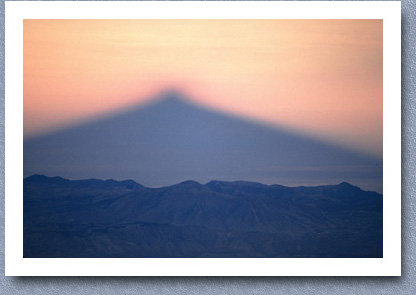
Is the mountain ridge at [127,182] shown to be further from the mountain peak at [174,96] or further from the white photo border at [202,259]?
the mountain peak at [174,96]

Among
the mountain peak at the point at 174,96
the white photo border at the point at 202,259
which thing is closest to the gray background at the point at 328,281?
the white photo border at the point at 202,259

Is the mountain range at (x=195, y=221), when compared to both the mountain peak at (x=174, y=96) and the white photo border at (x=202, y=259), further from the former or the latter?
the mountain peak at (x=174, y=96)

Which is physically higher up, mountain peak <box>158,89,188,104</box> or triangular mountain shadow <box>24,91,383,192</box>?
mountain peak <box>158,89,188,104</box>

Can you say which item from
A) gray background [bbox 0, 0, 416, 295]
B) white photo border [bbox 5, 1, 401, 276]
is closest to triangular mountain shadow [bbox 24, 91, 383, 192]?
white photo border [bbox 5, 1, 401, 276]

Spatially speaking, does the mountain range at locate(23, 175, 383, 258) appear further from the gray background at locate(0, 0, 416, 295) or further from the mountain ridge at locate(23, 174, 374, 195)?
the gray background at locate(0, 0, 416, 295)

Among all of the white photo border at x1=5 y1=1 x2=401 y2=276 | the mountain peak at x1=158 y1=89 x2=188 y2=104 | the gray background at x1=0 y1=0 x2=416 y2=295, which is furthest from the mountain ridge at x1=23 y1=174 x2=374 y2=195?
the mountain peak at x1=158 y1=89 x2=188 y2=104

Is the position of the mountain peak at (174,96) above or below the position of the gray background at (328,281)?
above

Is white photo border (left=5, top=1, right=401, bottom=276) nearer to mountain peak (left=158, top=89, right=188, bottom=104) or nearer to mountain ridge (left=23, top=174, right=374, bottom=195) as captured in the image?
mountain ridge (left=23, top=174, right=374, bottom=195)
